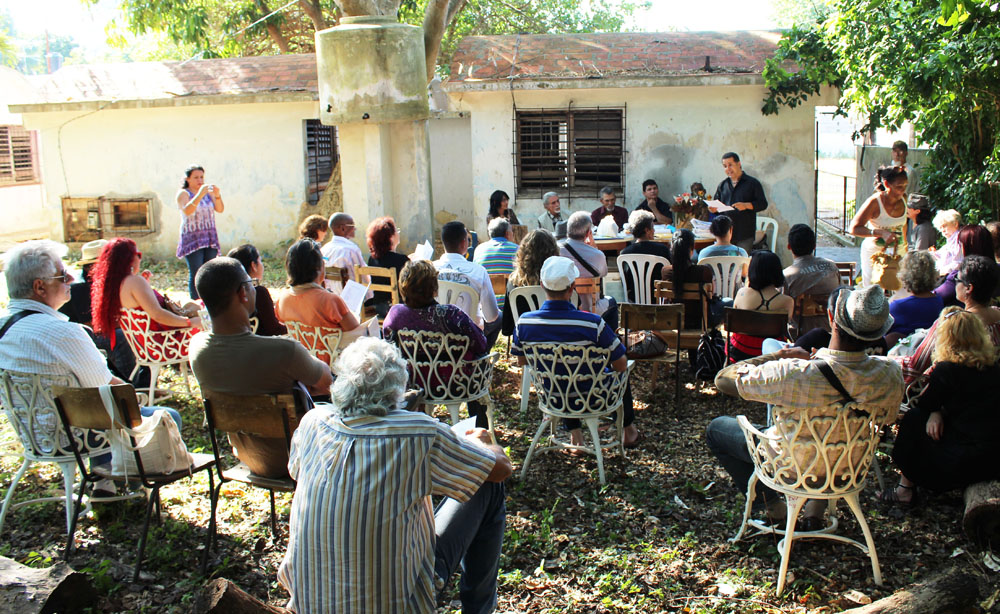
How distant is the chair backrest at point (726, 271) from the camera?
22.9 feet

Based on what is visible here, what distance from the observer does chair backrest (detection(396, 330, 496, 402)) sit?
4961 mm

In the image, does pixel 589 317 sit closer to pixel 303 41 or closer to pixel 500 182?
pixel 500 182

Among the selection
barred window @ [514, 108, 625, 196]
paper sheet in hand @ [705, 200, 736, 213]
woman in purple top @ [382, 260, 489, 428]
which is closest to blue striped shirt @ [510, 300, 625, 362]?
woman in purple top @ [382, 260, 489, 428]

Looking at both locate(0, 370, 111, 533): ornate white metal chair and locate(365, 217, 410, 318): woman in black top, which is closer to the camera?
locate(0, 370, 111, 533): ornate white metal chair

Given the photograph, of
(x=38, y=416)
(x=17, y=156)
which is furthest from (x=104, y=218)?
(x=38, y=416)

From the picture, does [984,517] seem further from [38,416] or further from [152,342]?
[152,342]

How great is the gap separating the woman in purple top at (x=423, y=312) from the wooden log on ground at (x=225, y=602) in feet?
7.07

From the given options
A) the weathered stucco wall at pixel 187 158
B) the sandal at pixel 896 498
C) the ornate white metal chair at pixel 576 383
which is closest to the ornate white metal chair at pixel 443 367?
the ornate white metal chair at pixel 576 383

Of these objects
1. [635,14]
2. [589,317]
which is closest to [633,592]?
[589,317]

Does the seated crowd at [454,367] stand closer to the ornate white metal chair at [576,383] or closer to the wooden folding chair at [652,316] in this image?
the ornate white metal chair at [576,383]

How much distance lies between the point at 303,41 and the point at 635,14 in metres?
14.1

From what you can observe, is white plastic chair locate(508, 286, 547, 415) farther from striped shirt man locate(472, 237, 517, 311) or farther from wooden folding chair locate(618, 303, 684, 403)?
striped shirt man locate(472, 237, 517, 311)

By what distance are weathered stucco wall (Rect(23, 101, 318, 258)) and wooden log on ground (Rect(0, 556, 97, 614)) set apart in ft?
34.6

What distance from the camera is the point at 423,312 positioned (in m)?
4.92
